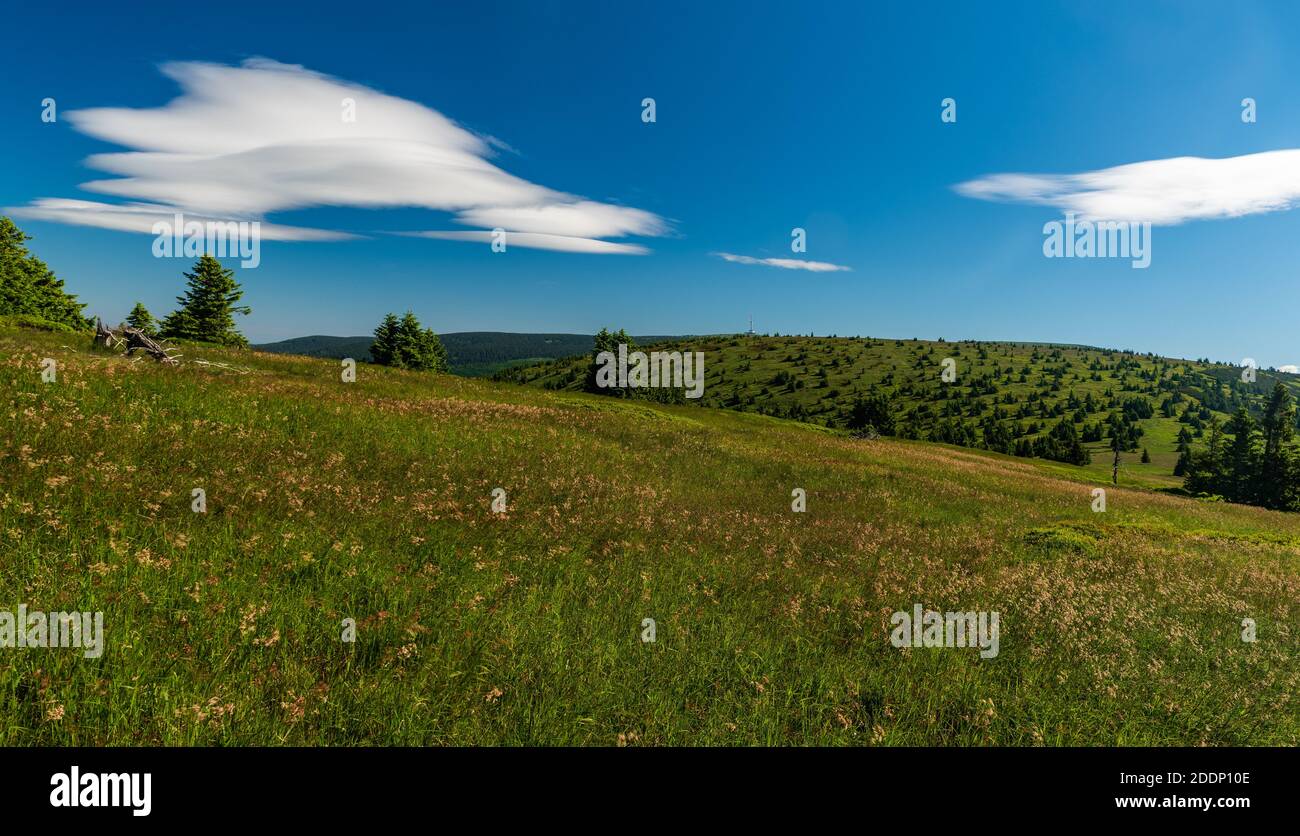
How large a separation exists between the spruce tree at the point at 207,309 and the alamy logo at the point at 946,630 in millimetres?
81683

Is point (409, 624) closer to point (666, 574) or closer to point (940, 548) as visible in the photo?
point (666, 574)

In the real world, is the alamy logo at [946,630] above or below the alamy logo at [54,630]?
below

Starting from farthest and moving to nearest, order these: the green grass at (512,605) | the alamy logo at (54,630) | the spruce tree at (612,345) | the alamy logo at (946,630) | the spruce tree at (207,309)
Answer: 1. the spruce tree at (612,345)
2. the spruce tree at (207,309)
3. the alamy logo at (946,630)
4. the green grass at (512,605)
5. the alamy logo at (54,630)

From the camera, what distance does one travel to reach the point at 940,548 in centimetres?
1125

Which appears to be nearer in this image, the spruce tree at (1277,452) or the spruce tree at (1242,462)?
the spruce tree at (1277,452)

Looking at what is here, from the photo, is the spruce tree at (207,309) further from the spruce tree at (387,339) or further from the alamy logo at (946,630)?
the alamy logo at (946,630)

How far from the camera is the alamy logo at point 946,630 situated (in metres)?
6.28

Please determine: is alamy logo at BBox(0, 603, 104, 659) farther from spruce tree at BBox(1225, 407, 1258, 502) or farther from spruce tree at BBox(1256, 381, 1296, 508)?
spruce tree at BBox(1225, 407, 1258, 502)

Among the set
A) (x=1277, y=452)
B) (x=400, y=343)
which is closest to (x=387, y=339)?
(x=400, y=343)
